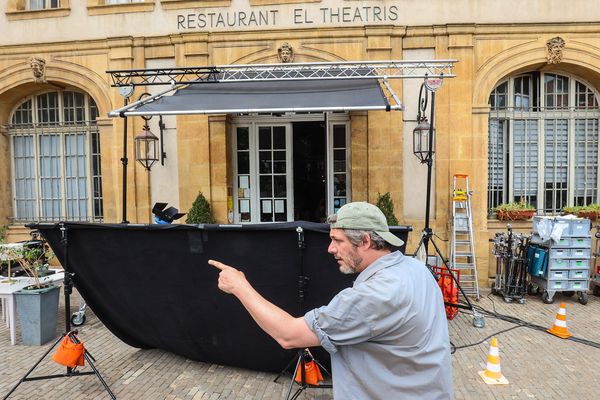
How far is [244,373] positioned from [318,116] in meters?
5.58

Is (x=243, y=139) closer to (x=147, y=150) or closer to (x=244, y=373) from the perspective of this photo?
(x=147, y=150)

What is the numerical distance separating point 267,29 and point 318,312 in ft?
24.2

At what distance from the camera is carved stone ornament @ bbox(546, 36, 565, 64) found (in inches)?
291

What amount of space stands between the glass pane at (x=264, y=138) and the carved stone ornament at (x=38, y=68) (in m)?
4.87

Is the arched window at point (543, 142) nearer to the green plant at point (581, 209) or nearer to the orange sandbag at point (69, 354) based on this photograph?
the green plant at point (581, 209)

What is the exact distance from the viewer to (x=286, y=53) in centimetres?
766

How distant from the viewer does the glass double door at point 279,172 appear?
8.36 metres

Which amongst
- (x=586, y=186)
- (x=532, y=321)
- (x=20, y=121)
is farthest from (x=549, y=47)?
(x=20, y=121)

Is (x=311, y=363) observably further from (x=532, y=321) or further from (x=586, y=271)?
(x=586, y=271)

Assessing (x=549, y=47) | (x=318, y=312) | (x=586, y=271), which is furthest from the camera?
(x=549, y=47)

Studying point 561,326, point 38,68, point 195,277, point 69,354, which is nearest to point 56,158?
point 38,68

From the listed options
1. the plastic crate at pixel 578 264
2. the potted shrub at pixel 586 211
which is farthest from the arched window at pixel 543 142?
the plastic crate at pixel 578 264

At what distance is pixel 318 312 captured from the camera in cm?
157

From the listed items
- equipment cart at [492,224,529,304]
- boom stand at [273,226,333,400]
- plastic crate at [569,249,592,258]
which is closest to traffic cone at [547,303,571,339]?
equipment cart at [492,224,529,304]
